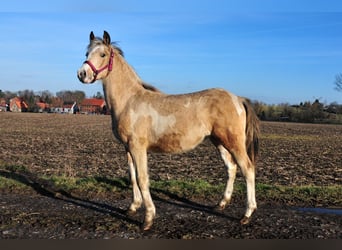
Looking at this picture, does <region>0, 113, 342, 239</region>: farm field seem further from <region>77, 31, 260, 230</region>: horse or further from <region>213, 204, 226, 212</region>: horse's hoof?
<region>77, 31, 260, 230</region>: horse

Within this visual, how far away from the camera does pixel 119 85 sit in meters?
6.89

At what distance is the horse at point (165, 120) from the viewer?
21.0 ft

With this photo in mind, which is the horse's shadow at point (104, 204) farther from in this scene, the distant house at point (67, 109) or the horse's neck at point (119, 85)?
the distant house at point (67, 109)

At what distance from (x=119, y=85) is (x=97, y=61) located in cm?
63

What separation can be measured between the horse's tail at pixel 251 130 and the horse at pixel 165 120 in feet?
0.33

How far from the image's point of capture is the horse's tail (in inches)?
273

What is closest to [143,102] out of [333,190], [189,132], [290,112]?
[189,132]

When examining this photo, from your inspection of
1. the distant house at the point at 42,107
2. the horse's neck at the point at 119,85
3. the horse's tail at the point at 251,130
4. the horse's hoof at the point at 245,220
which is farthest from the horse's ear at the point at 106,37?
the distant house at the point at 42,107

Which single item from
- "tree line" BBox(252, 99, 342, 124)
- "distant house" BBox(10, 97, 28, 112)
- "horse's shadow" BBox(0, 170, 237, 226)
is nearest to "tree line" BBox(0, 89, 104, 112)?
"distant house" BBox(10, 97, 28, 112)

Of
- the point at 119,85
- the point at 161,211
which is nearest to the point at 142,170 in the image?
the point at 161,211

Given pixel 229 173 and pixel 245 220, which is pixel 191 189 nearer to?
pixel 229 173

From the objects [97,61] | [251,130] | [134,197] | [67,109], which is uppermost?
[97,61]

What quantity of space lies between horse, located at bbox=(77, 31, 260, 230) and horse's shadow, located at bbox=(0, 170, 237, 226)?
0.93 meters

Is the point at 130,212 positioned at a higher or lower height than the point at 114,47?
lower
